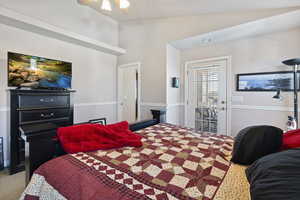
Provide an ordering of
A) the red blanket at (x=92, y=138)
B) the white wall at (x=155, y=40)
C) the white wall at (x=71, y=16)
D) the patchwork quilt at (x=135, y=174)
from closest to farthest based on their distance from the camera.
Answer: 1. the patchwork quilt at (x=135, y=174)
2. the red blanket at (x=92, y=138)
3. the white wall at (x=71, y=16)
4. the white wall at (x=155, y=40)

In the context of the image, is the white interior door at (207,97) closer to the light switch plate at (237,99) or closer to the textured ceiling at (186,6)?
the light switch plate at (237,99)

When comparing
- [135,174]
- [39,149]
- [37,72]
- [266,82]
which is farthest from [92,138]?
[266,82]

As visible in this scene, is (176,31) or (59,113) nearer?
(59,113)

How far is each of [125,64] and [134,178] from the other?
3.84 meters

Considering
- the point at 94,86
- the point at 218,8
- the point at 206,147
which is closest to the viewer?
the point at 206,147

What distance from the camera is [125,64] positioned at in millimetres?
4426

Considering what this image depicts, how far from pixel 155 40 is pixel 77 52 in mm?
1917

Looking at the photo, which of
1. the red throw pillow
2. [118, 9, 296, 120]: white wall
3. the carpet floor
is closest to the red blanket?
the red throw pillow

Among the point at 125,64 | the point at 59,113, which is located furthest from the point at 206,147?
the point at 125,64

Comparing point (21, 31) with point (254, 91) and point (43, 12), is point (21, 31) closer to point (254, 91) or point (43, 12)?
point (43, 12)

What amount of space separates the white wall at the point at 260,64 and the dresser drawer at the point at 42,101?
11.4ft

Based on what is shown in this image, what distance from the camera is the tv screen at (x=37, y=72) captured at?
8.70 feet

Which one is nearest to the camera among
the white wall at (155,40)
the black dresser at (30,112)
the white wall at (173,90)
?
the black dresser at (30,112)

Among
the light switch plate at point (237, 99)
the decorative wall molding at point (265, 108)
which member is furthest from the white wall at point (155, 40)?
the decorative wall molding at point (265, 108)
